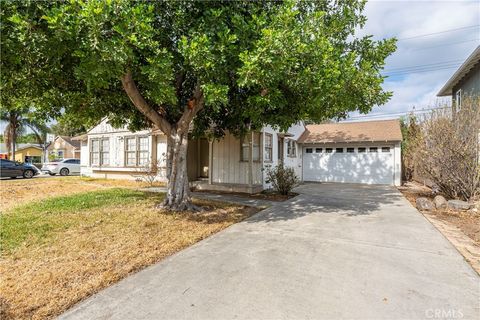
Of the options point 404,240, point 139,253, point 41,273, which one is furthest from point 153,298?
point 404,240

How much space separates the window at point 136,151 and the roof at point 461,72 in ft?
50.4

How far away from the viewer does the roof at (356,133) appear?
1580 centimetres

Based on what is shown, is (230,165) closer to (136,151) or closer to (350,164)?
(136,151)

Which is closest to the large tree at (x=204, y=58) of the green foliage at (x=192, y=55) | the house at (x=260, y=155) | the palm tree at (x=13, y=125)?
the green foliage at (x=192, y=55)

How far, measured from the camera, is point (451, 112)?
9.21 metres

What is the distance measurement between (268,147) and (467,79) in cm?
1001

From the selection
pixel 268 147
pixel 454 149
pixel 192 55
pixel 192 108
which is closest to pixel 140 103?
pixel 192 108

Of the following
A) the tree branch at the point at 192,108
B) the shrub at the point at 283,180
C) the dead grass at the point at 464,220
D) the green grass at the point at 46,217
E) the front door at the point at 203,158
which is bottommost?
the dead grass at the point at 464,220

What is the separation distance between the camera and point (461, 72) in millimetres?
12023

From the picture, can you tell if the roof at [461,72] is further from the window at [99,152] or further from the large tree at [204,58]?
the window at [99,152]

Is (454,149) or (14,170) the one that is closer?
(454,149)

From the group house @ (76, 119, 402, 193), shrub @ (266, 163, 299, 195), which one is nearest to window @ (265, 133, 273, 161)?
house @ (76, 119, 402, 193)

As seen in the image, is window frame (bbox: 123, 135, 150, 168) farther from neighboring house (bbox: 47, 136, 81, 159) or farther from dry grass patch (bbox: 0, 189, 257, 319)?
neighboring house (bbox: 47, 136, 81, 159)

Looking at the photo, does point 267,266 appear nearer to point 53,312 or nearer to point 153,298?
point 153,298
